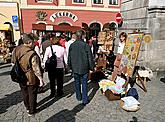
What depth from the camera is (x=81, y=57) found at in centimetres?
482

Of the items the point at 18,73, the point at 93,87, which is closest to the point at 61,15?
the point at 93,87

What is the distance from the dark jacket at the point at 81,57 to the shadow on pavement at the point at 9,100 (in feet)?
6.49

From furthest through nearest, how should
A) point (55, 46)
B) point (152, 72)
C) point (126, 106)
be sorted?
point (152, 72) → point (55, 46) → point (126, 106)

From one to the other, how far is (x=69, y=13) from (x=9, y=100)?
16.6 m

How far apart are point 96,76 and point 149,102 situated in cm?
253

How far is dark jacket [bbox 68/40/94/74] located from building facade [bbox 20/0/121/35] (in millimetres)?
14812

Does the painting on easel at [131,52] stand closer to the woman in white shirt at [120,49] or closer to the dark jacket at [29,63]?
the woman in white shirt at [120,49]

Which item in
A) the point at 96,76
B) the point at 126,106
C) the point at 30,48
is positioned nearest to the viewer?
the point at 30,48

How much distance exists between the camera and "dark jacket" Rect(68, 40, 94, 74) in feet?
15.7

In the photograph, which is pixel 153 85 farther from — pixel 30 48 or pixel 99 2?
pixel 99 2

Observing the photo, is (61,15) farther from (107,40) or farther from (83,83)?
(83,83)

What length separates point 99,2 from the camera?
21.7 meters

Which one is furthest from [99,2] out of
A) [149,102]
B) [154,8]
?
[149,102]

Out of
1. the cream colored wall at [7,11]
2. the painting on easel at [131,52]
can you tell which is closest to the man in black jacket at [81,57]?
the painting on easel at [131,52]
